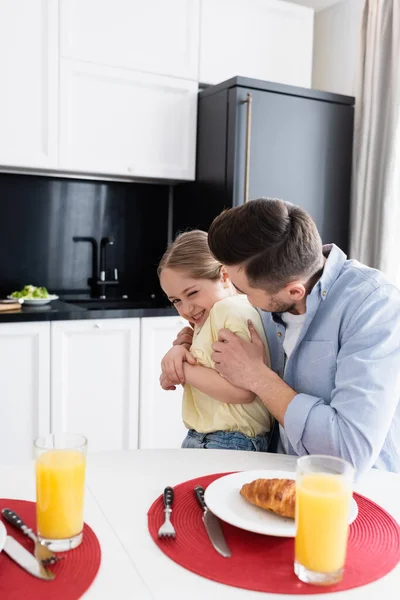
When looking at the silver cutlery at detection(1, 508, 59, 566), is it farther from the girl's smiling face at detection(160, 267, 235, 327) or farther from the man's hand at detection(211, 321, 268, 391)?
the girl's smiling face at detection(160, 267, 235, 327)

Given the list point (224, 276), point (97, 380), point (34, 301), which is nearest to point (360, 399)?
point (224, 276)

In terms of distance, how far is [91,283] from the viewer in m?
3.41

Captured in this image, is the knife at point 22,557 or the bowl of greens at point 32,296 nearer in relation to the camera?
the knife at point 22,557

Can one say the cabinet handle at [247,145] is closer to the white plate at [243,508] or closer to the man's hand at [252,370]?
the man's hand at [252,370]

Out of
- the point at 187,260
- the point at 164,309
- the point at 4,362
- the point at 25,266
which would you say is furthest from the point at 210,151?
the point at 187,260

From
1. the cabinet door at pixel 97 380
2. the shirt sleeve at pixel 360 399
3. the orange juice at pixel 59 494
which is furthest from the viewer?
the cabinet door at pixel 97 380

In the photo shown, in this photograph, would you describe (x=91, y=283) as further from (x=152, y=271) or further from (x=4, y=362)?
(x=4, y=362)

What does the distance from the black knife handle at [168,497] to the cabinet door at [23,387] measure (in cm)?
178

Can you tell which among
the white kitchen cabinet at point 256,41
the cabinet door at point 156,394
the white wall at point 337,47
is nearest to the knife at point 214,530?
the cabinet door at point 156,394

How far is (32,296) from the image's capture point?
294 cm

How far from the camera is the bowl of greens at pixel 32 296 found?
2.89 meters

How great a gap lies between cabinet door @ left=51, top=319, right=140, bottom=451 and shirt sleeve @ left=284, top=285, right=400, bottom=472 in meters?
1.74

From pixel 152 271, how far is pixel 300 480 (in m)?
2.83

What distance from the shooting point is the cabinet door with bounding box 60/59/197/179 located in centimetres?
294
